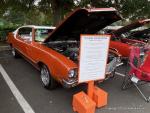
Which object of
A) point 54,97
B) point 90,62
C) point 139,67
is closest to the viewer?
point 90,62

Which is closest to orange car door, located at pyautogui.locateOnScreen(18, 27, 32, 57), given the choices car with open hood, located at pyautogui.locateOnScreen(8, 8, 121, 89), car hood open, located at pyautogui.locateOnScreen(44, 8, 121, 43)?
car with open hood, located at pyautogui.locateOnScreen(8, 8, 121, 89)

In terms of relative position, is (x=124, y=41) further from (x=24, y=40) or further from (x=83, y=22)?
(x=24, y=40)

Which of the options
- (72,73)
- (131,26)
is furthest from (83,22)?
(131,26)

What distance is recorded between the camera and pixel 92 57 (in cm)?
364

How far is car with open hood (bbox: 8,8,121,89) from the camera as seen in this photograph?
4.06 meters

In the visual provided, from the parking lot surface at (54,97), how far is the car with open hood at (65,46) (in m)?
0.35

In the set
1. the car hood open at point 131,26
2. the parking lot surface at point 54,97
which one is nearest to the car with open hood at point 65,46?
the parking lot surface at point 54,97

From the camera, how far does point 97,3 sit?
12.2 meters

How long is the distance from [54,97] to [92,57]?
143 centimetres

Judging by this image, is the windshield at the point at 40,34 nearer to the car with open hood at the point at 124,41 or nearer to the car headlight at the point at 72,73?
the car headlight at the point at 72,73

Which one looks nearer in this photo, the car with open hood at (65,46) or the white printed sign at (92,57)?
the white printed sign at (92,57)

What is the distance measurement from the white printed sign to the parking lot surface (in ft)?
2.51

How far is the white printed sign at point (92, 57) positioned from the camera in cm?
352

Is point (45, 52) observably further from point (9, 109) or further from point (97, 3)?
point (97, 3)
